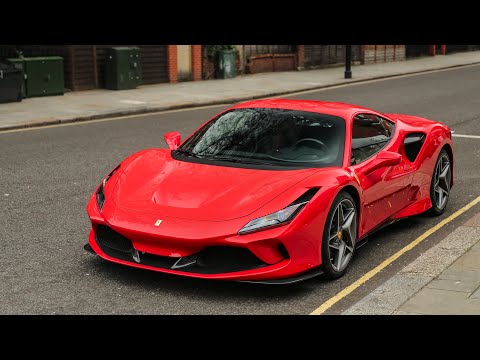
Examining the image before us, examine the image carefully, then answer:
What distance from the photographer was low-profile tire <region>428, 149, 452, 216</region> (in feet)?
29.5

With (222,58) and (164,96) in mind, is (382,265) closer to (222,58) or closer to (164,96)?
(164,96)

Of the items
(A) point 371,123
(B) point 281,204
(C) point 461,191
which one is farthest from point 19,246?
(C) point 461,191

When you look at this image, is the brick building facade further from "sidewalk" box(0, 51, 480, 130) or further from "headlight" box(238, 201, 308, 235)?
"headlight" box(238, 201, 308, 235)

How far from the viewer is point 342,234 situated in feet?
22.7

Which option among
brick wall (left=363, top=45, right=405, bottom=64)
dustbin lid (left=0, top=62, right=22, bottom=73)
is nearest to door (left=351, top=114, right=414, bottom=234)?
dustbin lid (left=0, top=62, right=22, bottom=73)

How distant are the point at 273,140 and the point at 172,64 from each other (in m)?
19.8

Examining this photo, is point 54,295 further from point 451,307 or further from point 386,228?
point 386,228

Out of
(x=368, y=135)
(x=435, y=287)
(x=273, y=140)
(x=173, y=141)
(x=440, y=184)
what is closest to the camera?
(x=435, y=287)

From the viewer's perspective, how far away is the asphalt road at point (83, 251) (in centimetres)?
620

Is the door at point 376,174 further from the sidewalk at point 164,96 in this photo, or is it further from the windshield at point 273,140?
the sidewalk at point 164,96

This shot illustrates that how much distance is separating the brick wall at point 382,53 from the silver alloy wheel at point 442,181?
27402 millimetres

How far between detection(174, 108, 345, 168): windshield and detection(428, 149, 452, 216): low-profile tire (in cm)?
182

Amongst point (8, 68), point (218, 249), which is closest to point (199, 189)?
point (218, 249)

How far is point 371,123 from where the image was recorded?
8.19m
